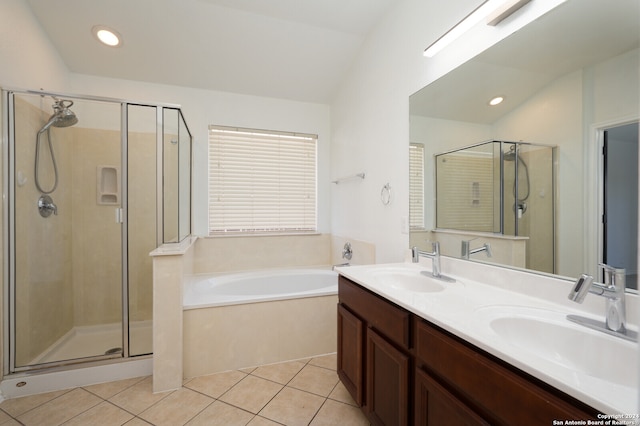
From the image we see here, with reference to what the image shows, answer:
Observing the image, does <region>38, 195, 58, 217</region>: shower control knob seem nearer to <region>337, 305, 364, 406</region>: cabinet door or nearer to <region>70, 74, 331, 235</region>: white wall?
<region>70, 74, 331, 235</region>: white wall

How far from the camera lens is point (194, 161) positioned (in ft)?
9.38

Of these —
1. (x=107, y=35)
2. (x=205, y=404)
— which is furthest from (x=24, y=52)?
(x=205, y=404)

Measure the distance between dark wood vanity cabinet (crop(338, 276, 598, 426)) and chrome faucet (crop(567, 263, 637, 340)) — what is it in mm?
371

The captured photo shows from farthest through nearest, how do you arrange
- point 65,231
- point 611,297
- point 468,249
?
point 65,231, point 468,249, point 611,297

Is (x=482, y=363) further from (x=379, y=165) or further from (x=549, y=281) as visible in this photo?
(x=379, y=165)

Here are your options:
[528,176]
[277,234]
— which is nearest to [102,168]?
[277,234]

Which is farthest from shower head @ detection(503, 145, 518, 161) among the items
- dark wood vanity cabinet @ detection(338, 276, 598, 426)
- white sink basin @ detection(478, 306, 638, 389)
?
dark wood vanity cabinet @ detection(338, 276, 598, 426)

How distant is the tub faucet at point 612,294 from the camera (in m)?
0.81

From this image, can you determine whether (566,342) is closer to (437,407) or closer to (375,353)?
(437,407)

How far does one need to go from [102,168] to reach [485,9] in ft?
9.57

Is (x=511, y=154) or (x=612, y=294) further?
(x=511, y=154)

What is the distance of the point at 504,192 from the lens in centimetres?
130

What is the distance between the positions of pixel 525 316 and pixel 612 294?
245 millimetres

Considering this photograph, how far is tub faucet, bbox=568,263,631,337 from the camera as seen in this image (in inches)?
31.8
